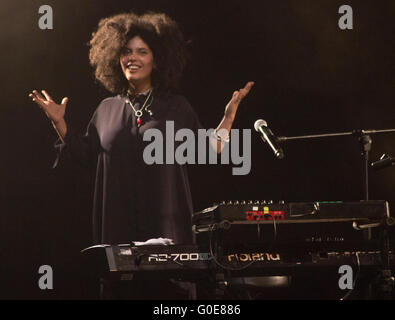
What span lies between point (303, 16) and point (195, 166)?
1.37 m

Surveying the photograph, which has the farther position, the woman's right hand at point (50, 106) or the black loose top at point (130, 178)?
the woman's right hand at point (50, 106)

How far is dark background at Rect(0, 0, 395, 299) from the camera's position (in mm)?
4348

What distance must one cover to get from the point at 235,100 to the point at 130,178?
93 cm

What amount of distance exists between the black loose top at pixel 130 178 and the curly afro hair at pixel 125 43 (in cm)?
14

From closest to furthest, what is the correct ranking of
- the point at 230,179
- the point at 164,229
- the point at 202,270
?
the point at 202,270, the point at 164,229, the point at 230,179

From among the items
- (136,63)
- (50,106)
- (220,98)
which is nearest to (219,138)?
(220,98)

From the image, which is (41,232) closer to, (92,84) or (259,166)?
(92,84)

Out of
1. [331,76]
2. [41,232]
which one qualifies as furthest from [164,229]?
[331,76]

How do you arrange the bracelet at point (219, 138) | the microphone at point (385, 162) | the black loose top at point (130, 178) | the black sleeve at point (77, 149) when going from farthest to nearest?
the bracelet at point (219, 138) → the black sleeve at point (77, 149) → the black loose top at point (130, 178) → the microphone at point (385, 162)

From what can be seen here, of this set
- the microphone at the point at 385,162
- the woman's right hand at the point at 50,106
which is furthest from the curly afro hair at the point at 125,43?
the microphone at the point at 385,162

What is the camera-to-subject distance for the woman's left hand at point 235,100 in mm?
4539

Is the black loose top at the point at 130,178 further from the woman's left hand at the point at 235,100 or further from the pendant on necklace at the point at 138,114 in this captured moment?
the woman's left hand at the point at 235,100
